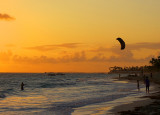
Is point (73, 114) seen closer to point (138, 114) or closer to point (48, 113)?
point (48, 113)

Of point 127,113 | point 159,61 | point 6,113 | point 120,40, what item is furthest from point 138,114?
point 159,61

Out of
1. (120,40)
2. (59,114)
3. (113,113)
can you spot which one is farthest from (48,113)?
(120,40)

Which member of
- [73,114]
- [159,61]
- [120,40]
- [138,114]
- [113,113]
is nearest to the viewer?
[138,114]

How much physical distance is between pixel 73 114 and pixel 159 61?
134 meters

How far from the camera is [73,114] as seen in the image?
19.0m

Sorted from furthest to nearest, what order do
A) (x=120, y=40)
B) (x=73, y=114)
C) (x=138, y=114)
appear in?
1. (x=120, y=40)
2. (x=73, y=114)
3. (x=138, y=114)

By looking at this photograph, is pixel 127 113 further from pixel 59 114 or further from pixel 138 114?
pixel 59 114

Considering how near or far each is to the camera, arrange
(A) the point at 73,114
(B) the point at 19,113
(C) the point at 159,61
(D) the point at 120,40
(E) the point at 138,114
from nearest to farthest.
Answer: (E) the point at 138,114
(A) the point at 73,114
(B) the point at 19,113
(D) the point at 120,40
(C) the point at 159,61

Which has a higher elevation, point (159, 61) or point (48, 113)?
point (159, 61)

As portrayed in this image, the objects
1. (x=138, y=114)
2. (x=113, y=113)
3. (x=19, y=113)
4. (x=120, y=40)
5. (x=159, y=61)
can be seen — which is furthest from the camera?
(x=159, y=61)

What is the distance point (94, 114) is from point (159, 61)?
442ft

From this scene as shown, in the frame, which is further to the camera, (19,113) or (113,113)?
(19,113)

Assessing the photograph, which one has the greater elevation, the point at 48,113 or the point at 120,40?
the point at 120,40

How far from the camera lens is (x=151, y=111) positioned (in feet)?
54.9
